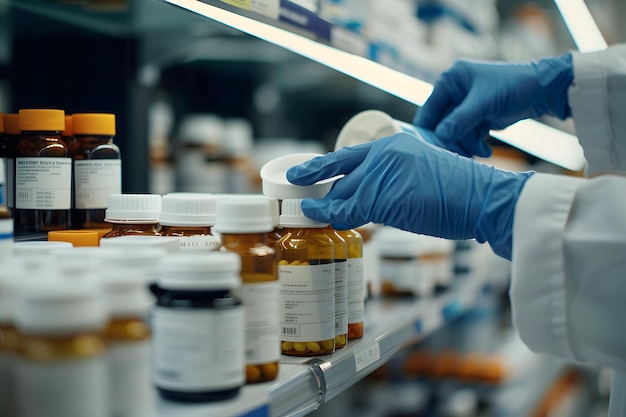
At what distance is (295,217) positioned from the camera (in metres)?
1.05

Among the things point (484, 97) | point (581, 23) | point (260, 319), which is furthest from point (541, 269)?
point (581, 23)

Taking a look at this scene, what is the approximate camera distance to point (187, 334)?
0.73 meters

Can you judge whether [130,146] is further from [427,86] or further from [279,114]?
[279,114]

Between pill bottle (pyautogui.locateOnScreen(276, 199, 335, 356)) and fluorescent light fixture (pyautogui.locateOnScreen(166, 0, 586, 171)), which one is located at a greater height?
fluorescent light fixture (pyautogui.locateOnScreen(166, 0, 586, 171))

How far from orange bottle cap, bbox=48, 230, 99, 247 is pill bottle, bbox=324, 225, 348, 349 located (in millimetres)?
372

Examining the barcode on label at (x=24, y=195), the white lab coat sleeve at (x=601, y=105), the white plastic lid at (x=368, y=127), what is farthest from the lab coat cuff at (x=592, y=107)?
the barcode on label at (x=24, y=195)

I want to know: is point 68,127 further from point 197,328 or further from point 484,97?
point 484,97

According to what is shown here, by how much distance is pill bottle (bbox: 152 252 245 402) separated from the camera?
0.74 m

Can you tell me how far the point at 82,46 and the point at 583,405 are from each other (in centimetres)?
370

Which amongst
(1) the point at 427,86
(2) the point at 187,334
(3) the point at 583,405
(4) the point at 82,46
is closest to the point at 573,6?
(1) the point at 427,86

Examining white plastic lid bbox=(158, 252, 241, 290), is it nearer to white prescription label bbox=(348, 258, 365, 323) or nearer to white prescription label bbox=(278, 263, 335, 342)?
white prescription label bbox=(278, 263, 335, 342)

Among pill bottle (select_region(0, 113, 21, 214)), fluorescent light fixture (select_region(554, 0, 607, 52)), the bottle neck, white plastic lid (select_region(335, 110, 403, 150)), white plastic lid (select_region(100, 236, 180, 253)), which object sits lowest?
white plastic lid (select_region(100, 236, 180, 253))

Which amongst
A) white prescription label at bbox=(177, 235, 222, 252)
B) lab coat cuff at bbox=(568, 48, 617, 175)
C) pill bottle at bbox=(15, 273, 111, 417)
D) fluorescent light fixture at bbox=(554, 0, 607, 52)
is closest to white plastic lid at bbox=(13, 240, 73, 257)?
white prescription label at bbox=(177, 235, 222, 252)

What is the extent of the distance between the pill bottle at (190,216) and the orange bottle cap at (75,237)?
0.36ft
